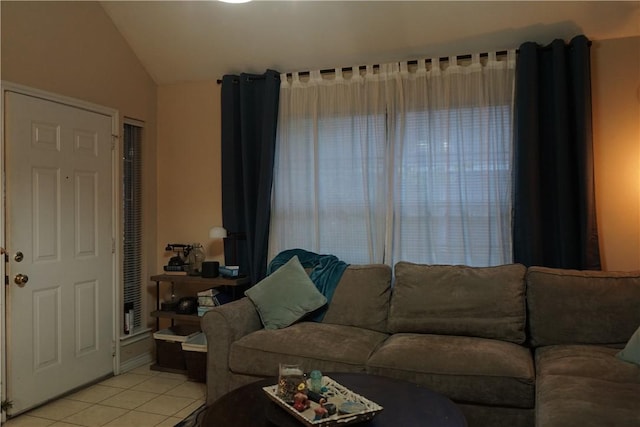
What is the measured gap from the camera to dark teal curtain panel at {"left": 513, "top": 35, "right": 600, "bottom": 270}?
2938 mm

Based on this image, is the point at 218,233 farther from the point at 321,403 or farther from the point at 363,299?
the point at 321,403

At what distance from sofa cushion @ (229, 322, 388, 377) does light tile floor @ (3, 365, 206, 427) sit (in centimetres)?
61

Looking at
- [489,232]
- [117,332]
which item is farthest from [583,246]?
[117,332]

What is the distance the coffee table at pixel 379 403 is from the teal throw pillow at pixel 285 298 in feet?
3.10

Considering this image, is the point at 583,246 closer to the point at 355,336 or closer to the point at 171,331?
the point at 355,336

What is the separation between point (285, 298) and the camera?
3.09 meters

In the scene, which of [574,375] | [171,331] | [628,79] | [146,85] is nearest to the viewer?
[574,375]

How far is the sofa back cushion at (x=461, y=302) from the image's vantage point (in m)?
2.76

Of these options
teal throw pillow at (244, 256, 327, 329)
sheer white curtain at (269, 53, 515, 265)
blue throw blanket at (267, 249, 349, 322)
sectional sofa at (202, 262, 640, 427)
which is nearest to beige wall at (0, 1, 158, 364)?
sheer white curtain at (269, 53, 515, 265)

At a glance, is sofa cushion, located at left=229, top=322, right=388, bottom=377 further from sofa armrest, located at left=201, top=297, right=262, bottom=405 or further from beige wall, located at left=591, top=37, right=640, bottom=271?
beige wall, located at left=591, top=37, right=640, bottom=271

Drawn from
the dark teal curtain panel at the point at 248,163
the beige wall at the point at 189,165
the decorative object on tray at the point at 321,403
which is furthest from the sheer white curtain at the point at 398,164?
the decorative object on tray at the point at 321,403

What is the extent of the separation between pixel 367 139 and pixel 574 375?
2.05 meters

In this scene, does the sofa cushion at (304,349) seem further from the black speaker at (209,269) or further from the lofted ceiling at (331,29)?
the lofted ceiling at (331,29)

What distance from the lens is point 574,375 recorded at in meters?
2.14
